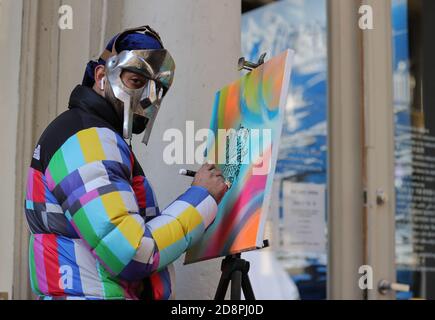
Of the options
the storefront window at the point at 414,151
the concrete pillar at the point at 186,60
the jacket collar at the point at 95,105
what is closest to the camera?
the jacket collar at the point at 95,105

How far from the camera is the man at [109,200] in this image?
2021 millimetres

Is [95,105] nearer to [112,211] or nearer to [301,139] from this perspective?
[112,211]

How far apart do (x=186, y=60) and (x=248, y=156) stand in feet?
2.63

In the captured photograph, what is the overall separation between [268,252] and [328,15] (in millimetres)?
1242

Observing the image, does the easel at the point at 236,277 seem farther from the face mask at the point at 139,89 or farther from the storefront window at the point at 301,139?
the storefront window at the point at 301,139

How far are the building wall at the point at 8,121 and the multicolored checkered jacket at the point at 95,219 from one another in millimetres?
947

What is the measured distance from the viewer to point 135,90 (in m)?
2.26

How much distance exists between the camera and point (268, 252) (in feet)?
14.5

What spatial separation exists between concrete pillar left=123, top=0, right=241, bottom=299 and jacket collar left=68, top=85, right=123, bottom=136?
744 millimetres

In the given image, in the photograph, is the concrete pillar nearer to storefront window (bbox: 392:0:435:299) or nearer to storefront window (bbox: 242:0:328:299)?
storefront window (bbox: 242:0:328:299)

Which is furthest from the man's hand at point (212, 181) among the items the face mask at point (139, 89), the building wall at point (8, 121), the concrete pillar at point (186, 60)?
the building wall at point (8, 121)
